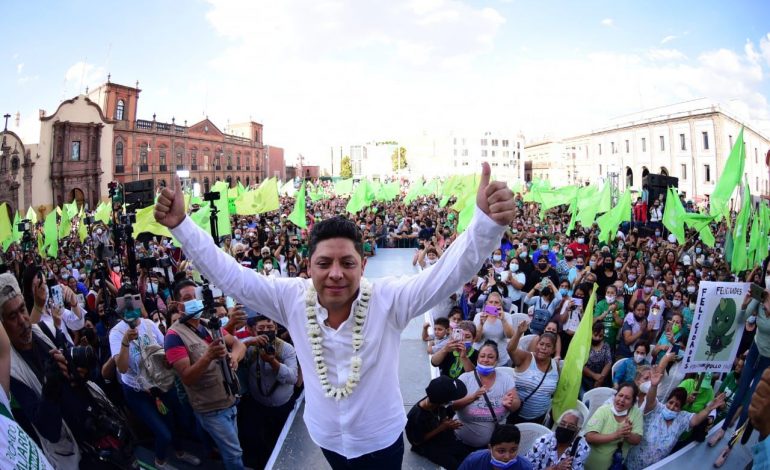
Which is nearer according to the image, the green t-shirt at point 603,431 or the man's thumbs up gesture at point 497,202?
the man's thumbs up gesture at point 497,202

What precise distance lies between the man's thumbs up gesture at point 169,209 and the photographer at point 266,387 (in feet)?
9.71

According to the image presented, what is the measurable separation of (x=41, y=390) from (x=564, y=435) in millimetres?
3405

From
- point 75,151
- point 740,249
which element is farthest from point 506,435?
point 75,151

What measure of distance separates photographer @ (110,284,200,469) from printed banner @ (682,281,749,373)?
15.4ft

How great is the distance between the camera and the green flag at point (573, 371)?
4453 mm

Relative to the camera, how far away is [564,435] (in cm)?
385

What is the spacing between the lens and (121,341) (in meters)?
4.38

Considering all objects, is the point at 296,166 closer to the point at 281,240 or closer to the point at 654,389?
the point at 281,240

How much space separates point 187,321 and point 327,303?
2.46 m

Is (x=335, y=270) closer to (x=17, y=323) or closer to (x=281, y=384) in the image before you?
(x=17, y=323)

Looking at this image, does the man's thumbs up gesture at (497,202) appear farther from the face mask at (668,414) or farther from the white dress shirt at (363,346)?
the face mask at (668,414)

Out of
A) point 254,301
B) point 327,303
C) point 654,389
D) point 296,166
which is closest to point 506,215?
point 327,303

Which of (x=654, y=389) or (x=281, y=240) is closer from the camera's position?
(x=654, y=389)

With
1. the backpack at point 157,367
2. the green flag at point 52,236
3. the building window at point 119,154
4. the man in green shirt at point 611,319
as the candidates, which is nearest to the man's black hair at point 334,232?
the backpack at point 157,367
